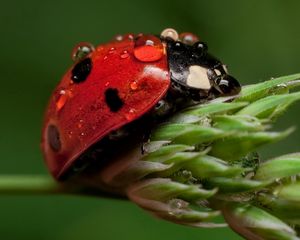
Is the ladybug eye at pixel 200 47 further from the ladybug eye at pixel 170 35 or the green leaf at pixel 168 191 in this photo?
the green leaf at pixel 168 191

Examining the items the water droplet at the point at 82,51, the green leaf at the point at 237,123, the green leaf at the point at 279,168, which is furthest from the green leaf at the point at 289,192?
the water droplet at the point at 82,51

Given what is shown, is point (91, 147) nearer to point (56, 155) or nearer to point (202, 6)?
point (56, 155)

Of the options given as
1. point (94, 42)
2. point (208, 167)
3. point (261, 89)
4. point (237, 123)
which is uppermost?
point (94, 42)

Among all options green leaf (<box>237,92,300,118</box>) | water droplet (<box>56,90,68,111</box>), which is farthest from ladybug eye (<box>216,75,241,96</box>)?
water droplet (<box>56,90,68,111</box>)

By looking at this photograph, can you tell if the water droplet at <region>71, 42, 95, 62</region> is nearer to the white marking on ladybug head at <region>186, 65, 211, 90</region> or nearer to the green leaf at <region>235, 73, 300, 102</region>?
the white marking on ladybug head at <region>186, 65, 211, 90</region>

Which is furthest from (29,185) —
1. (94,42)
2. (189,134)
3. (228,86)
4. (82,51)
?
(94,42)

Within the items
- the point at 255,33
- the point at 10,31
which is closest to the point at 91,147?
the point at 10,31

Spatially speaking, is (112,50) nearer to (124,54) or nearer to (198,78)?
(124,54)
